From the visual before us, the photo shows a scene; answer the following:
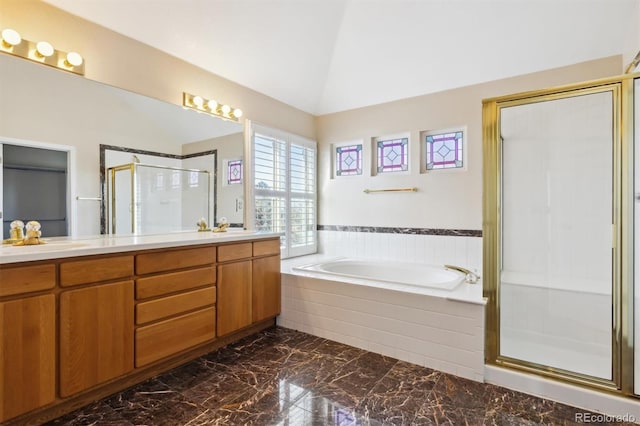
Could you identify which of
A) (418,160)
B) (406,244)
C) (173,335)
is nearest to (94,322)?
(173,335)

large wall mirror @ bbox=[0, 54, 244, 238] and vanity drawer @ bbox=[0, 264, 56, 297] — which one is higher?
large wall mirror @ bbox=[0, 54, 244, 238]

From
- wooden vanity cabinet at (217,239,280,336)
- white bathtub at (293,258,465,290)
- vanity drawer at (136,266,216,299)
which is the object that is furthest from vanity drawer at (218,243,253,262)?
white bathtub at (293,258,465,290)

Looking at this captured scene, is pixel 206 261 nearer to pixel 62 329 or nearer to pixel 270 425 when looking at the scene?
Answer: pixel 62 329

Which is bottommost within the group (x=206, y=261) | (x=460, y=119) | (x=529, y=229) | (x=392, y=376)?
(x=392, y=376)

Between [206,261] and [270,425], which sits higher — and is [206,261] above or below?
above

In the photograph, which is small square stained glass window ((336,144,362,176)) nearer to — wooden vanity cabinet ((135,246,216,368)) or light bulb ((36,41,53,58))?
wooden vanity cabinet ((135,246,216,368))

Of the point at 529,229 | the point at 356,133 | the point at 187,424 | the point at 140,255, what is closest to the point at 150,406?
the point at 187,424

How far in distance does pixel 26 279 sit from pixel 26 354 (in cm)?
35

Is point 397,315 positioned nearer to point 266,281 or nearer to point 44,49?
point 266,281

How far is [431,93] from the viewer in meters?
3.45

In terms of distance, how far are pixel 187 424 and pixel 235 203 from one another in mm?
1966

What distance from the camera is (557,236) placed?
87.5 inches

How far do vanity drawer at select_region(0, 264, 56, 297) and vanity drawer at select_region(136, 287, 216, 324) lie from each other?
50cm

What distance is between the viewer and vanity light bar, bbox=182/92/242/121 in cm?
282
